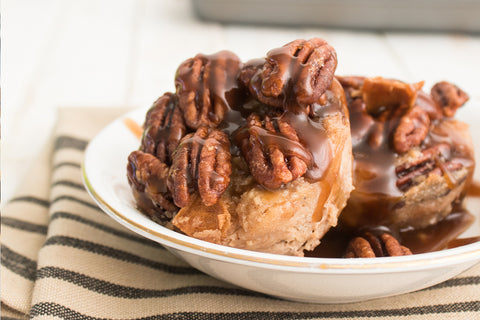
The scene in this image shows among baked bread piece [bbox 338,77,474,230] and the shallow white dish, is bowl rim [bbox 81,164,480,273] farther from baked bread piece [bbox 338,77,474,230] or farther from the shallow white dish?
baked bread piece [bbox 338,77,474,230]

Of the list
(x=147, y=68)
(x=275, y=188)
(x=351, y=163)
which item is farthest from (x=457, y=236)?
(x=147, y=68)

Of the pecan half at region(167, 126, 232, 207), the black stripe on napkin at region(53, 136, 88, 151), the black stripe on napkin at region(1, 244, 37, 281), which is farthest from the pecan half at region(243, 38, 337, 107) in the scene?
the black stripe on napkin at region(53, 136, 88, 151)

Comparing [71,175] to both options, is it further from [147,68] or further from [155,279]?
[147,68]

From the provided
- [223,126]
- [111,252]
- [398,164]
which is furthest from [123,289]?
[398,164]

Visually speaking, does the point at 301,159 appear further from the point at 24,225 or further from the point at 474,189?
the point at 24,225

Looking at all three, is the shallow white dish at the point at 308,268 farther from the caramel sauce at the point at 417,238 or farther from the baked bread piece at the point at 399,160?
the baked bread piece at the point at 399,160

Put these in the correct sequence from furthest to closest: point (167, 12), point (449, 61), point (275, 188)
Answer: point (167, 12)
point (449, 61)
point (275, 188)
